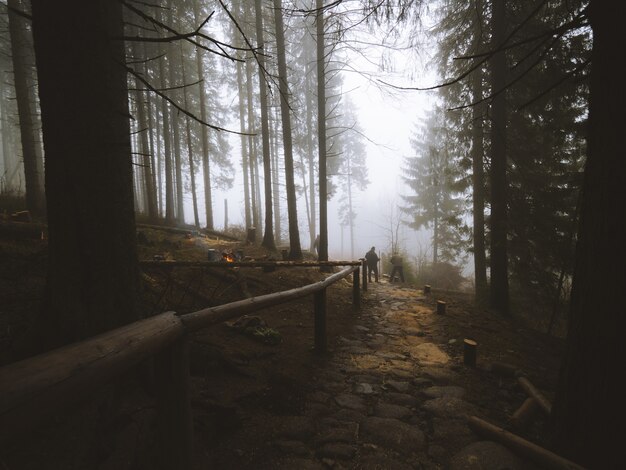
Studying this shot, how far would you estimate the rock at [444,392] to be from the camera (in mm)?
3486

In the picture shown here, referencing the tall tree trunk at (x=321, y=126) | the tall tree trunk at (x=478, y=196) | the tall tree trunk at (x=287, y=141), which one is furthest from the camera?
the tall tree trunk at (x=321, y=126)

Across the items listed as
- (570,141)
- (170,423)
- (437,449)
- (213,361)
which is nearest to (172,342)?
(170,423)

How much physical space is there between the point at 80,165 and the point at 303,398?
3056mm

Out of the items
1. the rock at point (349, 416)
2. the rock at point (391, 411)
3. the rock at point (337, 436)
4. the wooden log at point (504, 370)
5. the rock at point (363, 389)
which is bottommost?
the wooden log at point (504, 370)

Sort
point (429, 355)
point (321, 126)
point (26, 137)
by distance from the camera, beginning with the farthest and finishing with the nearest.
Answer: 1. point (321, 126)
2. point (26, 137)
3. point (429, 355)

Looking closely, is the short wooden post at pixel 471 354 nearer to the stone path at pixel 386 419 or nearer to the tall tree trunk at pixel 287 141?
the stone path at pixel 386 419

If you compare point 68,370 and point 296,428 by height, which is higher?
point 68,370

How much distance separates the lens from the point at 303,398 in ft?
10.7

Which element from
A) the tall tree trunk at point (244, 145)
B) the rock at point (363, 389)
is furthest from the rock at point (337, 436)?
the tall tree trunk at point (244, 145)

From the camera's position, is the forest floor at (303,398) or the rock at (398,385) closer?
the forest floor at (303,398)

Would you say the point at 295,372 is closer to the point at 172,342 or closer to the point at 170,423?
the point at 170,423

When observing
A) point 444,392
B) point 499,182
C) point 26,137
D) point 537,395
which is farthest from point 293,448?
point 26,137

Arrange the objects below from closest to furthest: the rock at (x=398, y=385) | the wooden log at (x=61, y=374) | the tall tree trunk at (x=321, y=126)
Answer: the wooden log at (x=61, y=374) < the rock at (x=398, y=385) < the tall tree trunk at (x=321, y=126)

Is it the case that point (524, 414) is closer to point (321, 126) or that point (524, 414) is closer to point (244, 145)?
point (321, 126)
